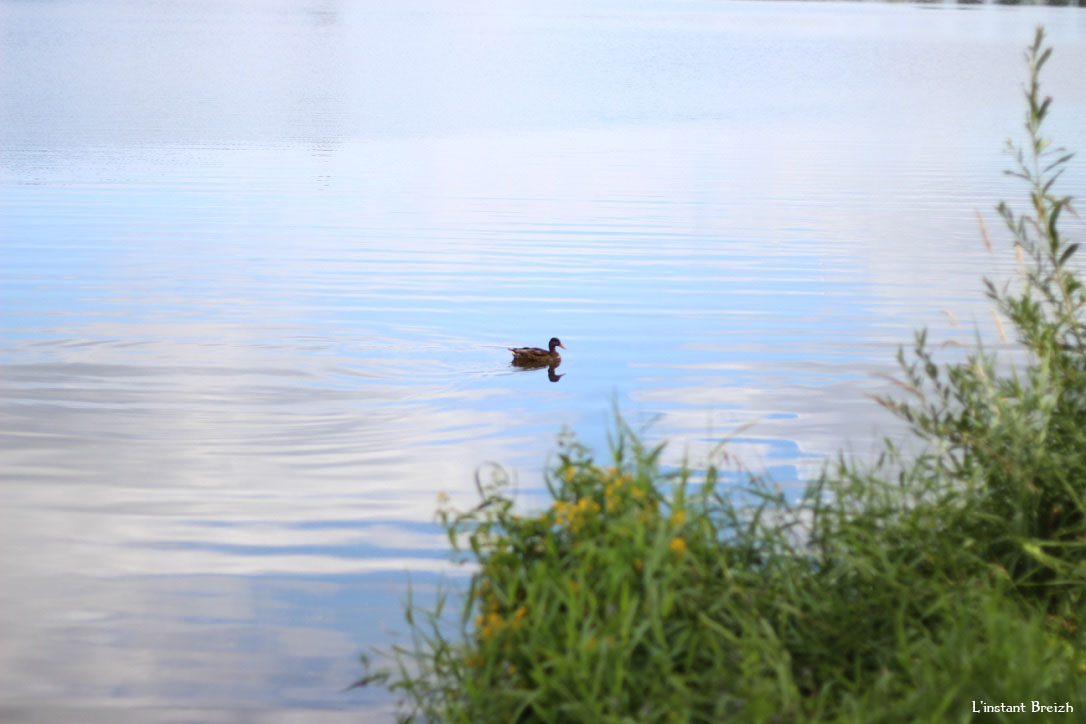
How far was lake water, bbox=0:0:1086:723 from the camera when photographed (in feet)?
24.7

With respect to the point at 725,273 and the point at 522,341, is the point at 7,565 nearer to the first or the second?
the point at 522,341

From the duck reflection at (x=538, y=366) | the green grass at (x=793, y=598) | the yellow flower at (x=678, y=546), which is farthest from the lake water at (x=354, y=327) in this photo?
the yellow flower at (x=678, y=546)

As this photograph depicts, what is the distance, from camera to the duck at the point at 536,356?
12.5 meters

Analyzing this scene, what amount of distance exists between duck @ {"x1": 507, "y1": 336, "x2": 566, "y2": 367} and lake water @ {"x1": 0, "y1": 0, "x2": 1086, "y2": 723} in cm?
10

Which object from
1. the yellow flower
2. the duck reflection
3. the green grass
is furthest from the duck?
the yellow flower

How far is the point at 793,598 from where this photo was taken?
5.53m

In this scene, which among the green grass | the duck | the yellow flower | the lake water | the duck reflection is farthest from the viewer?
the duck reflection

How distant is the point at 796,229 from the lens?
21.2 m

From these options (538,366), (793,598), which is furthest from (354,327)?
(793,598)

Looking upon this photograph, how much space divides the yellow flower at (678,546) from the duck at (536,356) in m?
7.08

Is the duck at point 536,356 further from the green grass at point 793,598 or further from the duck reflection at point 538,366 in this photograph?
the green grass at point 793,598

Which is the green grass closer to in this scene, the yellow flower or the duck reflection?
the yellow flower

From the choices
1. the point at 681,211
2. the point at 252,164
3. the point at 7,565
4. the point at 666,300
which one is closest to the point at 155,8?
the point at 252,164

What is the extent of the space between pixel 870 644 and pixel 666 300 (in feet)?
35.2
